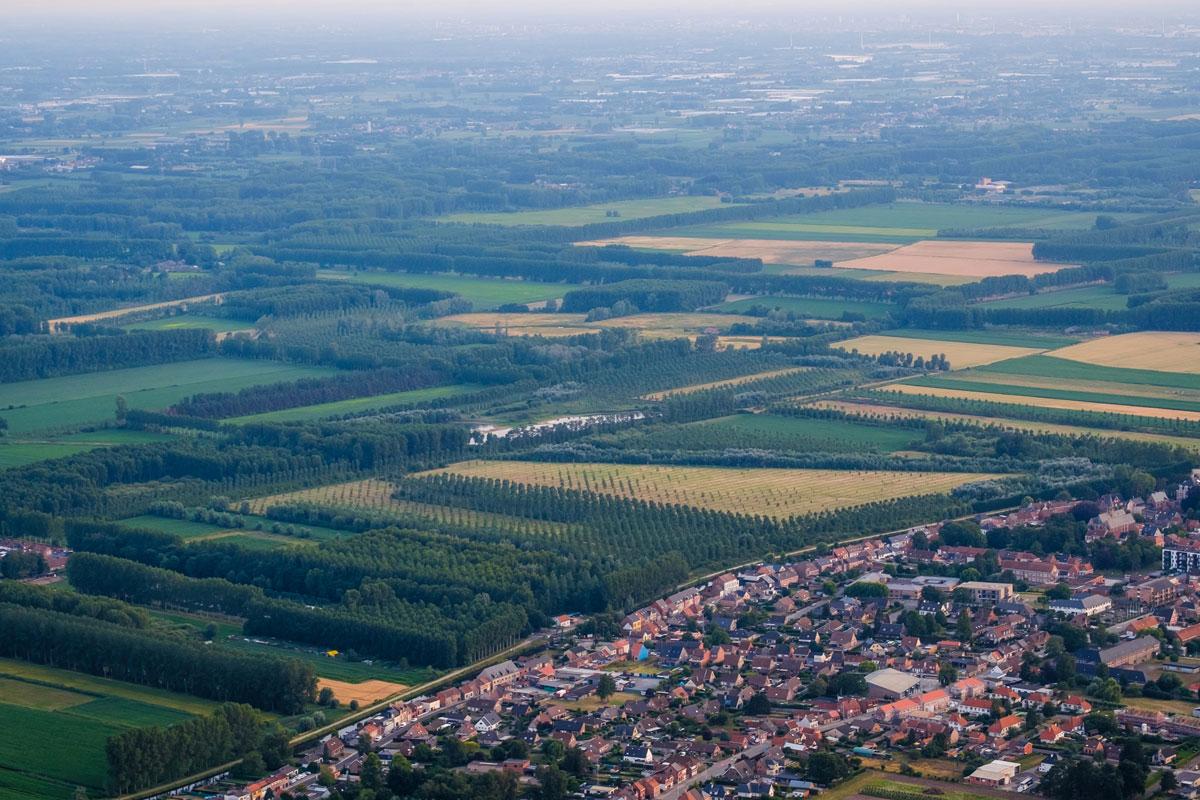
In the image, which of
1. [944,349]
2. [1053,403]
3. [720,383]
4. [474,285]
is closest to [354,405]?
[720,383]

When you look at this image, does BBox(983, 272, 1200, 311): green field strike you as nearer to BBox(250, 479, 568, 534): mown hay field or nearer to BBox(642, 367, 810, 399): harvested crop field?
BBox(642, 367, 810, 399): harvested crop field

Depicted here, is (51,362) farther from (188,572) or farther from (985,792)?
(985,792)

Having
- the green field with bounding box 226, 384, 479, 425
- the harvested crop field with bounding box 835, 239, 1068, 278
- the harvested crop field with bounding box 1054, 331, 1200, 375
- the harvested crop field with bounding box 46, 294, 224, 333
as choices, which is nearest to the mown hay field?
the green field with bounding box 226, 384, 479, 425

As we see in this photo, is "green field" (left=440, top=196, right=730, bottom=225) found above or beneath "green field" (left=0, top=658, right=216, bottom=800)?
above

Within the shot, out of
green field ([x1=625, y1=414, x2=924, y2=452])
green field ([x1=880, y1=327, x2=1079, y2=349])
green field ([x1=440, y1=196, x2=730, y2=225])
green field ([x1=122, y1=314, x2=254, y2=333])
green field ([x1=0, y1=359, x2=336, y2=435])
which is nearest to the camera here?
green field ([x1=625, y1=414, x2=924, y2=452])

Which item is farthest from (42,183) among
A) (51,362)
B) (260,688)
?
(260,688)

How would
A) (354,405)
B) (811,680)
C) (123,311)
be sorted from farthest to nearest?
(123,311) → (354,405) → (811,680)

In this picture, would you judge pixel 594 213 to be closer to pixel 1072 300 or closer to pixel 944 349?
pixel 1072 300
